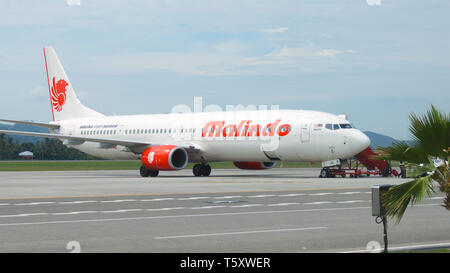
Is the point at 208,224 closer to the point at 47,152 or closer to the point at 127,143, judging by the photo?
the point at 127,143

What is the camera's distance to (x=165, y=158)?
41844 mm

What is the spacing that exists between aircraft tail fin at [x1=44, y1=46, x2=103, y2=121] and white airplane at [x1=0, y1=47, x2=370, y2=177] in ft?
2.64

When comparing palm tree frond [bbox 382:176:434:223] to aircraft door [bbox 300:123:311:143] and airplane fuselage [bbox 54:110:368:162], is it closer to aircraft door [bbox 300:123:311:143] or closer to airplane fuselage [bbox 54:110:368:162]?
airplane fuselage [bbox 54:110:368:162]

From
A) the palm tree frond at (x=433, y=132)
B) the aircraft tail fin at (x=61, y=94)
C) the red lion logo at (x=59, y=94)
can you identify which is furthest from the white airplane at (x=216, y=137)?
the palm tree frond at (x=433, y=132)

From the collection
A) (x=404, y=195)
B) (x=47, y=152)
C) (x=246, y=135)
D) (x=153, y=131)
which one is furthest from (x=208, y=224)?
(x=47, y=152)

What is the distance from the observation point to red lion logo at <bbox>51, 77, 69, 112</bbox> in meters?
55.9

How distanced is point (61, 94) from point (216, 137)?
57.6ft

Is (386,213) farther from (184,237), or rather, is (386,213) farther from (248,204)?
(248,204)

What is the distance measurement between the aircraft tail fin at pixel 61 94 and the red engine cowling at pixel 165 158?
44.4ft

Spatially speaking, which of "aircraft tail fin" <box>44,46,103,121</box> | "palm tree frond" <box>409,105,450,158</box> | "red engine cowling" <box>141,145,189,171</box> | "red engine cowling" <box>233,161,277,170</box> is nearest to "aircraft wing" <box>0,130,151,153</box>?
"red engine cowling" <box>141,145,189,171</box>

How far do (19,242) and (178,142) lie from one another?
33063 mm

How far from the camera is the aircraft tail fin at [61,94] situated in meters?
55.4

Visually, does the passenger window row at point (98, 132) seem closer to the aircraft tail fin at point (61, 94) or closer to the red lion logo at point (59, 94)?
the aircraft tail fin at point (61, 94)
